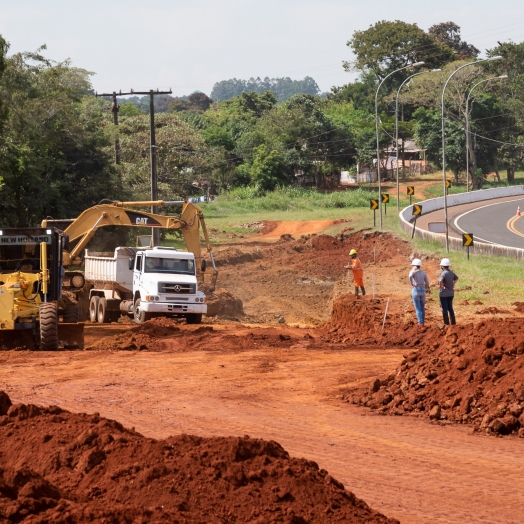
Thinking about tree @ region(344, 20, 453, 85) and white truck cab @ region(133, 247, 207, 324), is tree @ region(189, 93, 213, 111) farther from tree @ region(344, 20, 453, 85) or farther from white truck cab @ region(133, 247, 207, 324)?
white truck cab @ region(133, 247, 207, 324)

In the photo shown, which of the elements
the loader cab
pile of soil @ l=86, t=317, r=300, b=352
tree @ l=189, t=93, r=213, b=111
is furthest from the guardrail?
tree @ l=189, t=93, r=213, b=111

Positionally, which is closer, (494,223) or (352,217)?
(494,223)

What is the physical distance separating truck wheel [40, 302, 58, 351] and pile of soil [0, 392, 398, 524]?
10.6m

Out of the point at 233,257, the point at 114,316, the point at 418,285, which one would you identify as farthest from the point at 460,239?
the point at 418,285

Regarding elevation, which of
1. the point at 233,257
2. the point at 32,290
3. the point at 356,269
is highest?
the point at 32,290

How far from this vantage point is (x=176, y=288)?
27359 mm

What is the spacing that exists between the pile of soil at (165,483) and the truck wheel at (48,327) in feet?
34.7

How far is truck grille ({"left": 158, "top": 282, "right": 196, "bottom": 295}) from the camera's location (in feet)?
89.2

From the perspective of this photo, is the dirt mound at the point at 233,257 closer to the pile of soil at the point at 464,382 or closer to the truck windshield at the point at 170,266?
the truck windshield at the point at 170,266

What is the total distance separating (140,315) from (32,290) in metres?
7.26

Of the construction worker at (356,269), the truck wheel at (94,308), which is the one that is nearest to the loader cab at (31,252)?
the truck wheel at (94,308)

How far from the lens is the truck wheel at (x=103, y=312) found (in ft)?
97.2

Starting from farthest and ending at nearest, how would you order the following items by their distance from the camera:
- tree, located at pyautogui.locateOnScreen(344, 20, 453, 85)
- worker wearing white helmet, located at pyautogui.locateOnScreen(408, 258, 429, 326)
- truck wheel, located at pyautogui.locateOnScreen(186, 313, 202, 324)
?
tree, located at pyautogui.locateOnScreen(344, 20, 453, 85)
truck wheel, located at pyautogui.locateOnScreen(186, 313, 202, 324)
worker wearing white helmet, located at pyautogui.locateOnScreen(408, 258, 429, 326)

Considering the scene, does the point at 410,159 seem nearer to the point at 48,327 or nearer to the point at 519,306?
the point at 519,306
